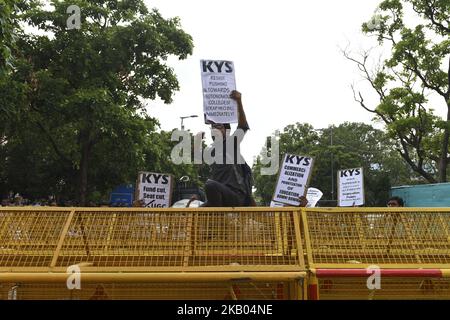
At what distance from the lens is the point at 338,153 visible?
1909 inches

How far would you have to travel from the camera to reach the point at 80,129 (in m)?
16.6

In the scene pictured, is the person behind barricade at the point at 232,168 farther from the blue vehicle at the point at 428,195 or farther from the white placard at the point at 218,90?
the blue vehicle at the point at 428,195

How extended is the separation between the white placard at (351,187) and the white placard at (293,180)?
114 inches

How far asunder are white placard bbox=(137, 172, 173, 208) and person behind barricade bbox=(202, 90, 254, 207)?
5255 millimetres

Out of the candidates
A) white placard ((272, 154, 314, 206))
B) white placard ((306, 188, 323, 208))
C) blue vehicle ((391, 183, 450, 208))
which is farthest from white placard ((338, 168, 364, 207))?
blue vehicle ((391, 183, 450, 208))

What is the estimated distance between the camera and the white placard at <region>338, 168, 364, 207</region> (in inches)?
Result: 454

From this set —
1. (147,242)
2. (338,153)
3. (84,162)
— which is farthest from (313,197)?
(338,153)

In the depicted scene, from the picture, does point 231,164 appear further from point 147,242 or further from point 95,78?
point 95,78

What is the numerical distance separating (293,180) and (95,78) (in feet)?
32.5

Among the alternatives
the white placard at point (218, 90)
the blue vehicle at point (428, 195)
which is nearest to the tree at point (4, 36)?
the white placard at point (218, 90)

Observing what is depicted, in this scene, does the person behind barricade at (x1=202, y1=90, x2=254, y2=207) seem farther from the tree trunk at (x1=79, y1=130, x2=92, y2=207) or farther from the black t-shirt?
the tree trunk at (x1=79, y1=130, x2=92, y2=207)

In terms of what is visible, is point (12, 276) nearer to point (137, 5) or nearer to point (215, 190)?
point (215, 190)
